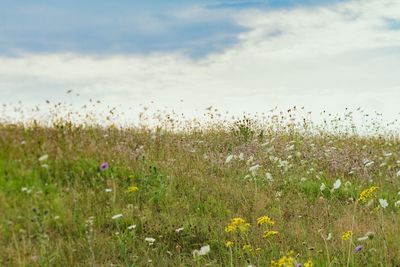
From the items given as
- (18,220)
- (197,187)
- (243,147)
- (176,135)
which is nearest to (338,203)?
(197,187)

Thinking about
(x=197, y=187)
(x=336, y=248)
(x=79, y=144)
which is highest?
(x=79, y=144)

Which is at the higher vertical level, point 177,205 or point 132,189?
point 132,189

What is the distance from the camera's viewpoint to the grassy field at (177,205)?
16.2 ft

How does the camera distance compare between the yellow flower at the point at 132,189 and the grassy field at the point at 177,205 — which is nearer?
the grassy field at the point at 177,205

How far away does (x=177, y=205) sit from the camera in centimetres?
629

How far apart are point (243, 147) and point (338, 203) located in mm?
3337

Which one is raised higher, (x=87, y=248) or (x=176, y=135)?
(x=176, y=135)

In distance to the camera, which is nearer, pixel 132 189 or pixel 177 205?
pixel 132 189

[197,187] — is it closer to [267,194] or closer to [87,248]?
[267,194]

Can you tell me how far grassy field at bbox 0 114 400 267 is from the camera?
4.93 meters

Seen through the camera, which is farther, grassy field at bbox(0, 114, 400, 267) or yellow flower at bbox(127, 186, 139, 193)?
yellow flower at bbox(127, 186, 139, 193)

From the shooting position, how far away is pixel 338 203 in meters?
7.14

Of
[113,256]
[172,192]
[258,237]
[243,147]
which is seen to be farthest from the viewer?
[243,147]

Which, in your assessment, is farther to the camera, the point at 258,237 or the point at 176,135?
the point at 176,135
